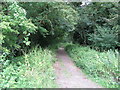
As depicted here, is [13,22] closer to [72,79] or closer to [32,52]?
[32,52]

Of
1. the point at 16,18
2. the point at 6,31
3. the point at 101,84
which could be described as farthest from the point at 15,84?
the point at 101,84

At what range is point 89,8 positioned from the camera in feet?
37.7

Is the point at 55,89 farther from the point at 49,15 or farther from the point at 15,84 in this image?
the point at 49,15

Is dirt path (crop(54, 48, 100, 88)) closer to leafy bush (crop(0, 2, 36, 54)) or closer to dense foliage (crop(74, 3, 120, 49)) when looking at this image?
leafy bush (crop(0, 2, 36, 54))

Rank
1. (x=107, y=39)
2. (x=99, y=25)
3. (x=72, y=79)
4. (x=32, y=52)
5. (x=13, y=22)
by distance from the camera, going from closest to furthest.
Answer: (x=13, y=22) → (x=72, y=79) → (x=32, y=52) → (x=107, y=39) → (x=99, y=25)

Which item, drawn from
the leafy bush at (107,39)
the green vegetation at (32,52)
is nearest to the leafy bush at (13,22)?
the green vegetation at (32,52)

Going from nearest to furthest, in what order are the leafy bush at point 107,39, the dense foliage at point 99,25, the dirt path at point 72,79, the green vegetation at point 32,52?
the green vegetation at point 32,52, the dirt path at point 72,79, the leafy bush at point 107,39, the dense foliage at point 99,25

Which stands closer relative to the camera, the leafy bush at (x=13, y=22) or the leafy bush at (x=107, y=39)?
the leafy bush at (x=13, y=22)

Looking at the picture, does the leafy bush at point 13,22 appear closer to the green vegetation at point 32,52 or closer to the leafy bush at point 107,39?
the green vegetation at point 32,52

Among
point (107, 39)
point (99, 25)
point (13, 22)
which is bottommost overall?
point (107, 39)

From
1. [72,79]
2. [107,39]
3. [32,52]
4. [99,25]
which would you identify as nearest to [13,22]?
[32,52]

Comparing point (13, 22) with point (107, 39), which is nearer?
point (13, 22)

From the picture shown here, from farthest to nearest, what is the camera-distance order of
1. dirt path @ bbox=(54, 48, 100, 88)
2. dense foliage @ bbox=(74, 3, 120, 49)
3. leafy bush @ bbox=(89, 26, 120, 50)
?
dense foliage @ bbox=(74, 3, 120, 49) < leafy bush @ bbox=(89, 26, 120, 50) < dirt path @ bbox=(54, 48, 100, 88)

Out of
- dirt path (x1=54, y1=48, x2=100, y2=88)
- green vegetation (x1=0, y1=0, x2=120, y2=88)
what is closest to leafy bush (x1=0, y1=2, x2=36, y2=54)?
green vegetation (x1=0, y1=0, x2=120, y2=88)
